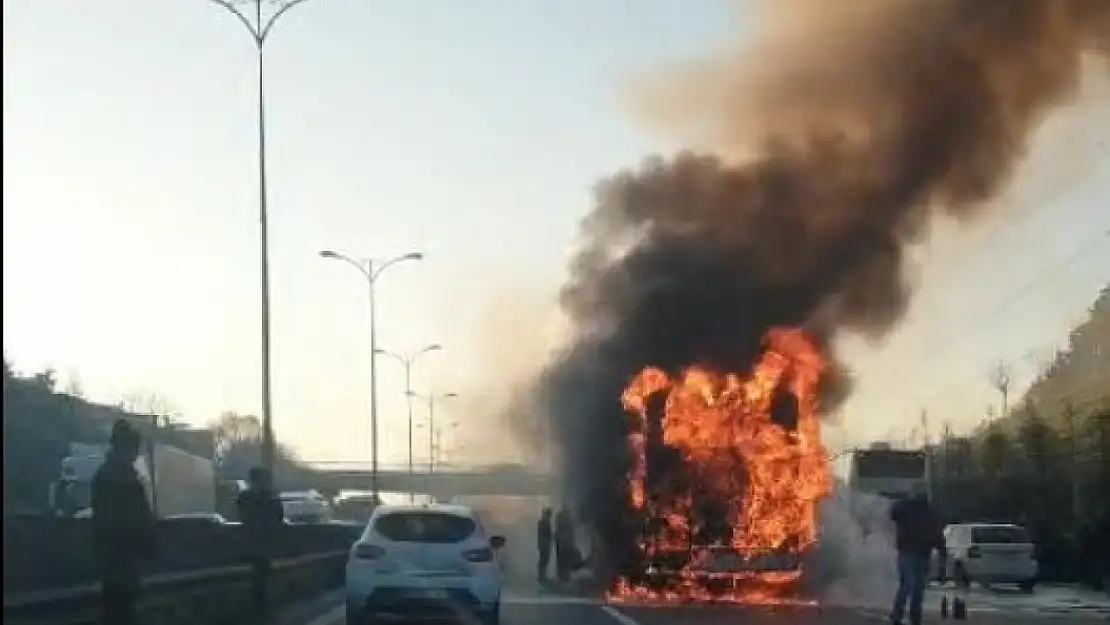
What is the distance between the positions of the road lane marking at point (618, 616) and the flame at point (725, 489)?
1.64 metres

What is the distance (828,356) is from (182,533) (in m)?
12.9

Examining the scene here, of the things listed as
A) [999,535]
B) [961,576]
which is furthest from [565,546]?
[999,535]

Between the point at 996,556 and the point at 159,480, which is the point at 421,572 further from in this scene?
the point at 159,480

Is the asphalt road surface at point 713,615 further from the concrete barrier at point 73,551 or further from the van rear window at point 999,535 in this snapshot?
the van rear window at point 999,535

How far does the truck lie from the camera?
135 feet

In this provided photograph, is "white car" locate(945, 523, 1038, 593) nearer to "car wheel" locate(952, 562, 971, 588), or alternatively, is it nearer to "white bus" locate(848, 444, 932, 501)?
"car wheel" locate(952, 562, 971, 588)

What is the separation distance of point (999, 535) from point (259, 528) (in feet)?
70.5

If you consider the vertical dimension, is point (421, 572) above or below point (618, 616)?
above

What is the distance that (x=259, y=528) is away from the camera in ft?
78.2

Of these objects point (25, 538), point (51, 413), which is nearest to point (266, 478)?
point (25, 538)

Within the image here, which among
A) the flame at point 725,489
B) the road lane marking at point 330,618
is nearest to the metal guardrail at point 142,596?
the road lane marking at point 330,618

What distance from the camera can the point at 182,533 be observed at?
28.1 meters

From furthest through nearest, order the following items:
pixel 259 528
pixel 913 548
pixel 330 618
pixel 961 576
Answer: pixel 961 576 → pixel 330 618 → pixel 259 528 → pixel 913 548

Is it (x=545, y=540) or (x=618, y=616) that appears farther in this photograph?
(x=545, y=540)
